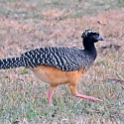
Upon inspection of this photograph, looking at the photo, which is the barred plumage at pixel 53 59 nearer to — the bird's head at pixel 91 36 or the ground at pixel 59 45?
the bird's head at pixel 91 36

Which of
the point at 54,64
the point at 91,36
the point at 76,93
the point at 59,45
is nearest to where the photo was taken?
the point at 54,64

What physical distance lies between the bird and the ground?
30cm

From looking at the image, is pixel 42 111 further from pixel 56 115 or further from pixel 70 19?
pixel 70 19

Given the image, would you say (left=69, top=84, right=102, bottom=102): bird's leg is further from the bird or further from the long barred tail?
the long barred tail

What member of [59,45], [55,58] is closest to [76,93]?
[55,58]

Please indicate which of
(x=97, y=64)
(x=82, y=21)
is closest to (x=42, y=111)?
(x=97, y=64)

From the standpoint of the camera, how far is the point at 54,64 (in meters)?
6.07

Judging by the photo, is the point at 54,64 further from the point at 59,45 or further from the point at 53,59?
the point at 59,45

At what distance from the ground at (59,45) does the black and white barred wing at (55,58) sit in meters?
0.51

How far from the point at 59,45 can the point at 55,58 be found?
446 centimetres

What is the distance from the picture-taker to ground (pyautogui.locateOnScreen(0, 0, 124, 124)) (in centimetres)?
582

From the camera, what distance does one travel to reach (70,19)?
43.3ft

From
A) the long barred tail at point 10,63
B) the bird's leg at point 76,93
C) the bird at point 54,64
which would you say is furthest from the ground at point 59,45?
the long barred tail at point 10,63

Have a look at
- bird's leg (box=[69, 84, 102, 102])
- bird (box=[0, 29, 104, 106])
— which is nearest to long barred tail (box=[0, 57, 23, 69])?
bird (box=[0, 29, 104, 106])
